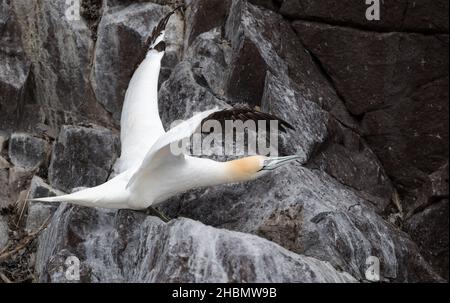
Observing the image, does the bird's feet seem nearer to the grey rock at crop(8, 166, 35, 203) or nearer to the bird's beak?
the bird's beak

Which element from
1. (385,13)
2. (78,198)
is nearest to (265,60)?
(385,13)

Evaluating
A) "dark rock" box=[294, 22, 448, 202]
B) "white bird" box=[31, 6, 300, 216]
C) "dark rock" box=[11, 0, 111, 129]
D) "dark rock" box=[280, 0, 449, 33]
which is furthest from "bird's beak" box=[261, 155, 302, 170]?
"dark rock" box=[11, 0, 111, 129]

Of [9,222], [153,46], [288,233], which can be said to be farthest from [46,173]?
[288,233]

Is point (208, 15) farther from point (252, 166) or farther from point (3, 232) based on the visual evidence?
point (3, 232)

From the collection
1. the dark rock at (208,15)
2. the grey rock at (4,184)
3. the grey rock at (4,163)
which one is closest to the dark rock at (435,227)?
the dark rock at (208,15)

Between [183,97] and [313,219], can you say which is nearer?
[313,219]

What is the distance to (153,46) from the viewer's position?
29.7 ft

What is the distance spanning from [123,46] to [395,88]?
3.13m

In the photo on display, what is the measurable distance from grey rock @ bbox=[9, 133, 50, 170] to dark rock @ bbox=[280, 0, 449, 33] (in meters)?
3.36

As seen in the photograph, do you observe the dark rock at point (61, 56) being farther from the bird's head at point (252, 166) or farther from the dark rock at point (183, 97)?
the bird's head at point (252, 166)

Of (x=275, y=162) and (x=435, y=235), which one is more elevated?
(x=275, y=162)

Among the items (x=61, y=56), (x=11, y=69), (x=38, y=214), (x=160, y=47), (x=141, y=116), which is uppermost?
(x=61, y=56)

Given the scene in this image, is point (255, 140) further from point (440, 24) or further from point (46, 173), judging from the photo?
point (46, 173)

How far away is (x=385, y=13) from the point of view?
8992mm
